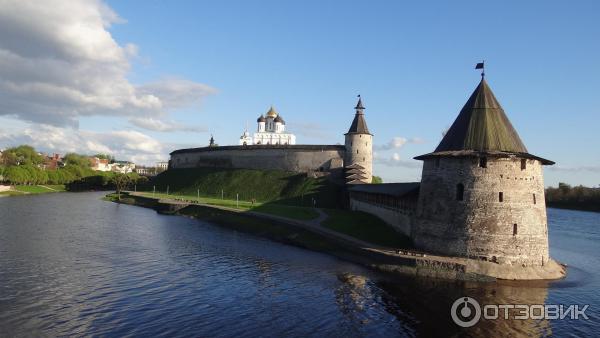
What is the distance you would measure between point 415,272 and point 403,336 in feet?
33.6

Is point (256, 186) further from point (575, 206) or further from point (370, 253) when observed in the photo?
point (575, 206)

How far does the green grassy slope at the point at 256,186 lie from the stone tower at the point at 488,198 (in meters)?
31.1

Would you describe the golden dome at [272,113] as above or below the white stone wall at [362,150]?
above

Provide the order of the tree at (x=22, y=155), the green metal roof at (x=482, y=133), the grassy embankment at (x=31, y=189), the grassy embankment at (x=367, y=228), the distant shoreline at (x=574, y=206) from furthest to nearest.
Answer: the tree at (x=22, y=155) → the distant shoreline at (x=574, y=206) → the grassy embankment at (x=31, y=189) → the grassy embankment at (x=367, y=228) → the green metal roof at (x=482, y=133)

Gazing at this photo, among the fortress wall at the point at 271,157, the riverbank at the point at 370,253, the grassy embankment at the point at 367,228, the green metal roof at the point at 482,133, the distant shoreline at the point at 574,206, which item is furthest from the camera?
the distant shoreline at the point at 574,206

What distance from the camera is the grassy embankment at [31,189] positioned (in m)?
86.1

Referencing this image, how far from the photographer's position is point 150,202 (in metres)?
69.4

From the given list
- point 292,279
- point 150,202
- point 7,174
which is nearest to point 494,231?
point 292,279

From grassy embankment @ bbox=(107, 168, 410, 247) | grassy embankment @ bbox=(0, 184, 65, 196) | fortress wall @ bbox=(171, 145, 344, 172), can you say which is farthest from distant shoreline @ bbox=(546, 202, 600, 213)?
grassy embankment @ bbox=(0, 184, 65, 196)

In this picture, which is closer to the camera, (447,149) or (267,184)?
(447,149)

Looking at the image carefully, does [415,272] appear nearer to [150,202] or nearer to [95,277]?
[95,277]

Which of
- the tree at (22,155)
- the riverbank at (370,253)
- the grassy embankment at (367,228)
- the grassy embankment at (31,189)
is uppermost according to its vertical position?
the tree at (22,155)

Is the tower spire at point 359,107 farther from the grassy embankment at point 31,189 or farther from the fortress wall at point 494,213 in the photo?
the grassy embankment at point 31,189

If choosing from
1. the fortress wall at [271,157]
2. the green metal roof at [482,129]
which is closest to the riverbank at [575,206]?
the fortress wall at [271,157]
